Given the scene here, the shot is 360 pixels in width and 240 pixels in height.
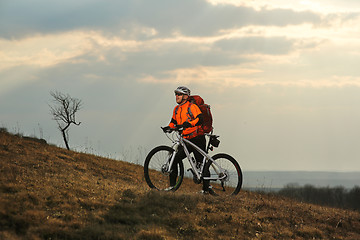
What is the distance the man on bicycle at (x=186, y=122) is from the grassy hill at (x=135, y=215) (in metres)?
1.12

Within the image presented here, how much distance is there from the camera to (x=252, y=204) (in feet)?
39.4

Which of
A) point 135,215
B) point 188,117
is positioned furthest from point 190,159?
point 135,215

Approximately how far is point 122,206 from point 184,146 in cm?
255

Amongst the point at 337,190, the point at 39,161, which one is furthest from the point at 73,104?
the point at 337,190

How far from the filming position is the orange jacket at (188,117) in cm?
1152

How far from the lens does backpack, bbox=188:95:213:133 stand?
1185 centimetres

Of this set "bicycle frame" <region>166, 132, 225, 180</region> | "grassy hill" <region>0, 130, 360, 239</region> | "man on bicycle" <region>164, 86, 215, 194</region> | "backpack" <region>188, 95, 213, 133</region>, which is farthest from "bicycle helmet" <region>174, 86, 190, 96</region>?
"grassy hill" <region>0, 130, 360, 239</region>

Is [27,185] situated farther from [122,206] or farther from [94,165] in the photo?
[94,165]

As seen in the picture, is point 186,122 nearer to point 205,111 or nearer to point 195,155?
point 205,111

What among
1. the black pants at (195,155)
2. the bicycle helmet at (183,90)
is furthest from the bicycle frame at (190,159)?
the bicycle helmet at (183,90)

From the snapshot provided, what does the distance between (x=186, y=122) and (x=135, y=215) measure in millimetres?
3113

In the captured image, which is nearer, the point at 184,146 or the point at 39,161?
the point at 184,146

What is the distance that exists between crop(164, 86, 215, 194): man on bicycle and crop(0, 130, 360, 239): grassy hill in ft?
3.68

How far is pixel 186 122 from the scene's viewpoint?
37.7 ft
